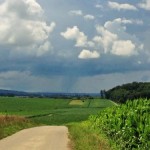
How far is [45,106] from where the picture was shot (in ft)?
418

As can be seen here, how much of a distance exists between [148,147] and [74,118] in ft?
227

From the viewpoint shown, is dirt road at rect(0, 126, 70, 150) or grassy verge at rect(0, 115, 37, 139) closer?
dirt road at rect(0, 126, 70, 150)

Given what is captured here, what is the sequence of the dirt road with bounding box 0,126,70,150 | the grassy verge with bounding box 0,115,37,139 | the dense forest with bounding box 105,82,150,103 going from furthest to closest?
the dense forest with bounding box 105,82,150,103
the grassy verge with bounding box 0,115,37,139
the dirt road with bounding box 0,126,70,150

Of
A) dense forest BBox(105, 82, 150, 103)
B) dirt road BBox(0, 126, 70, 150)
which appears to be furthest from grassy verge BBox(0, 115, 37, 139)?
dense forest BBox(105, 82, 150, 103)

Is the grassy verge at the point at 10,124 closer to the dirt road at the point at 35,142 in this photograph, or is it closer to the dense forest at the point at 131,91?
the dirt road at the point at 35,142

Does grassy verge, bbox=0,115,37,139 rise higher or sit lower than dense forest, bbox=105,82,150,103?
lower

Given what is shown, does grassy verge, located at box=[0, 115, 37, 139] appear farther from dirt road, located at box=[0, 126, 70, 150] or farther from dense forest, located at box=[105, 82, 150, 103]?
dense forest, located at box=[105, 82, 150, 103]

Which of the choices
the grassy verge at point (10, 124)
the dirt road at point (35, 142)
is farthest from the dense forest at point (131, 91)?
the dirt road at point (35, 142)

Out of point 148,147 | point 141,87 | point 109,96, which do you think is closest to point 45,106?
point 141,87

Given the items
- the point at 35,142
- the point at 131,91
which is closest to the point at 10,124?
the point at 35,142

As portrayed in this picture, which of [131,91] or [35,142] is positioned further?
[131,91]

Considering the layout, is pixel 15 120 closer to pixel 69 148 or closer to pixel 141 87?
Result: pixel 69 148

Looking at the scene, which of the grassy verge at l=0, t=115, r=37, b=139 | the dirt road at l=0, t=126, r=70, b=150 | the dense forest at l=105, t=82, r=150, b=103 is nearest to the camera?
the dirt road at l=0, t=126, r=70, b=150

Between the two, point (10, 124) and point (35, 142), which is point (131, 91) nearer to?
point (10, 124)
